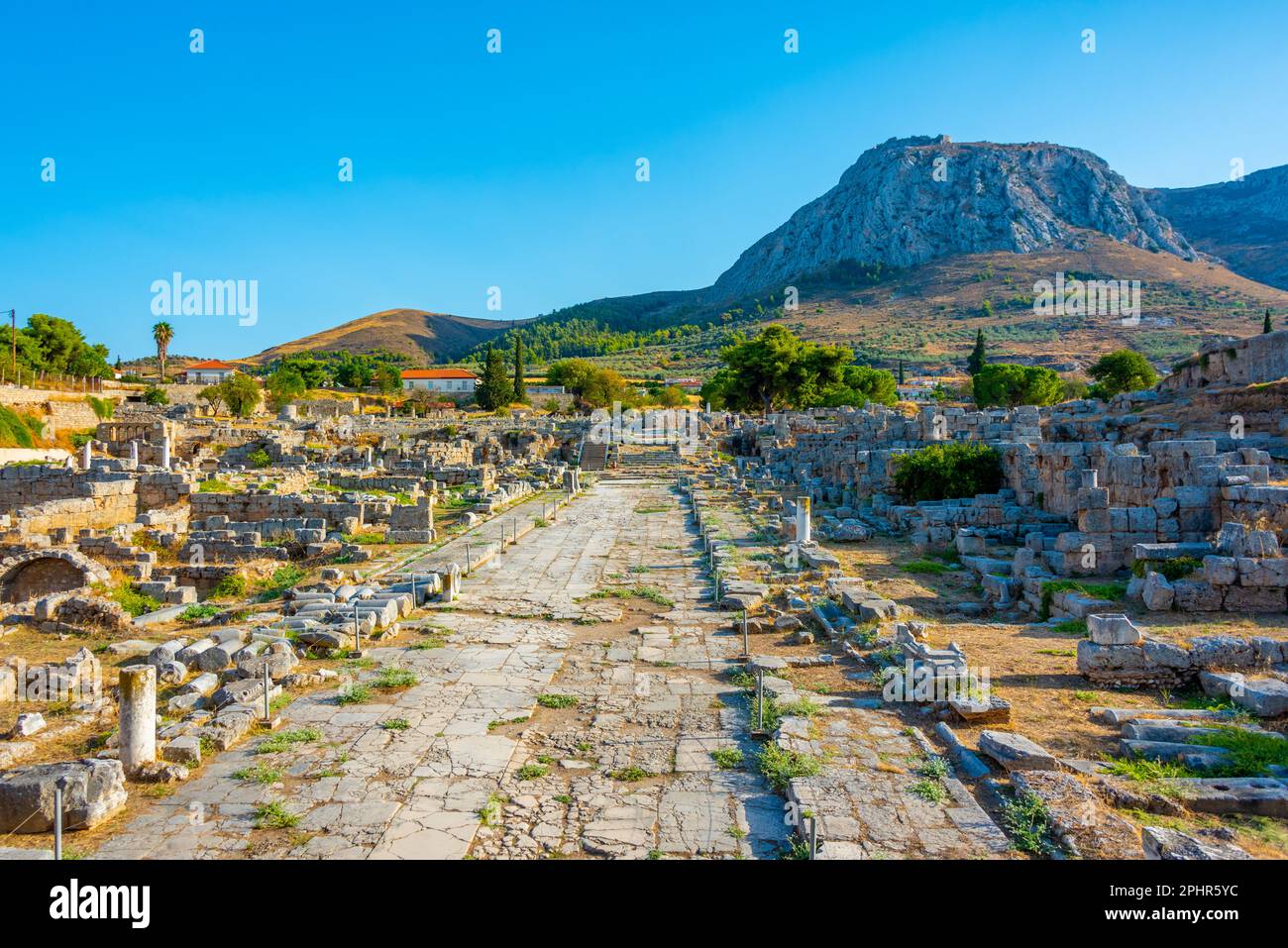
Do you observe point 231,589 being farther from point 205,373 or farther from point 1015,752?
point 205,373

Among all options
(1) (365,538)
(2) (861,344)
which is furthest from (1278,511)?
(2) (861,344)

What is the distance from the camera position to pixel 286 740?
238 inches

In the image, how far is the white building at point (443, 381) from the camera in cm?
9062

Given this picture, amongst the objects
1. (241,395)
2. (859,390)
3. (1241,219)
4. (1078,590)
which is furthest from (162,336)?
(1241,219)

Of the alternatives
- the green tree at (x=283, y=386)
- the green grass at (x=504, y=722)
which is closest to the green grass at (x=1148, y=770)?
the green grass at (x=504, y=722)

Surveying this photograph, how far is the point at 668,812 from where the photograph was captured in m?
4.97

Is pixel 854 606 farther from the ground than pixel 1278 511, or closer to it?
closer to it

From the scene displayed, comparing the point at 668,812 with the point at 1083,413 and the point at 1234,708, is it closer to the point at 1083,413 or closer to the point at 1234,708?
the point at 1234,708

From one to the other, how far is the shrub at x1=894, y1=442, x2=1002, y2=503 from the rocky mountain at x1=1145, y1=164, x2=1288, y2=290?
168 metres

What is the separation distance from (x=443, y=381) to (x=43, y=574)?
269 ft

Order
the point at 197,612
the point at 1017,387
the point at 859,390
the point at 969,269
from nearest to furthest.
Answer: the point at 197,612 < the point at 1017,387 < the point at 859,390 < the point at 969,269

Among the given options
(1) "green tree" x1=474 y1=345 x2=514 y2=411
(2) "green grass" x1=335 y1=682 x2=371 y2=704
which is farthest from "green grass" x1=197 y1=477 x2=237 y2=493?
(1) "green tree" x1=474 y1=345 x2=514 y2=411

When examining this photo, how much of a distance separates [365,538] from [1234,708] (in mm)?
15403

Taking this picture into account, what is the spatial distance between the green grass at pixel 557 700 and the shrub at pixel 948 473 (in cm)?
1555
